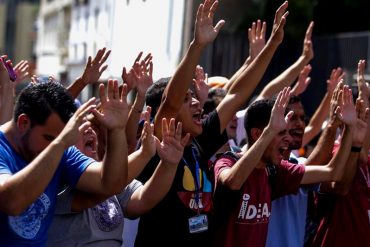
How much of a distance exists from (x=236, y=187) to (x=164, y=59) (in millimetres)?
13883

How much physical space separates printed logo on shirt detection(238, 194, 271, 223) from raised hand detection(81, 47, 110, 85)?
1.34 metres

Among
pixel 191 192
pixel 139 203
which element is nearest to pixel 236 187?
pixel 191 192

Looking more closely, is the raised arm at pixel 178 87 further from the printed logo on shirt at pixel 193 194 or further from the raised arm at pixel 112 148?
the raised arm at pixel 112 148

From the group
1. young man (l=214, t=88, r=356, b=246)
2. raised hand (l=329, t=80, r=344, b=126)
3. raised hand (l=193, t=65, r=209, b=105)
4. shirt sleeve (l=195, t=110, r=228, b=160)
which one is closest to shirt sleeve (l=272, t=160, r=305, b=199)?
young man (l=214, t=88, r=356, b=246)

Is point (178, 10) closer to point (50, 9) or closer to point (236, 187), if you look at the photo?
point (236, 187)

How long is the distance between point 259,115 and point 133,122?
73 centimetres

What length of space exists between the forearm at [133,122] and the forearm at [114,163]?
46.5 inches

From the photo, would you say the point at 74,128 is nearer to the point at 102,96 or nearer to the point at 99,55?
the point at 102,96

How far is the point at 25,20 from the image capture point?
57219mm

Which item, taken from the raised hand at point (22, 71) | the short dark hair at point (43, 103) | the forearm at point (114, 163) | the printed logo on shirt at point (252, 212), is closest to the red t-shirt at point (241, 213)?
the printed logo on shirt at point (252, 212)

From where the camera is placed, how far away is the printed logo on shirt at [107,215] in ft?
14.9

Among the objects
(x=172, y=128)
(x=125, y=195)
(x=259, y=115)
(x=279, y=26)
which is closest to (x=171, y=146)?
(x=172, y=128)

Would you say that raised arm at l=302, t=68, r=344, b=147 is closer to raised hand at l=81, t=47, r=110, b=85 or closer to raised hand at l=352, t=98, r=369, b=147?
raised hand at l=352, t=98, r=369, b=147

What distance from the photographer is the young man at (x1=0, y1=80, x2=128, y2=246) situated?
3.73 meters
